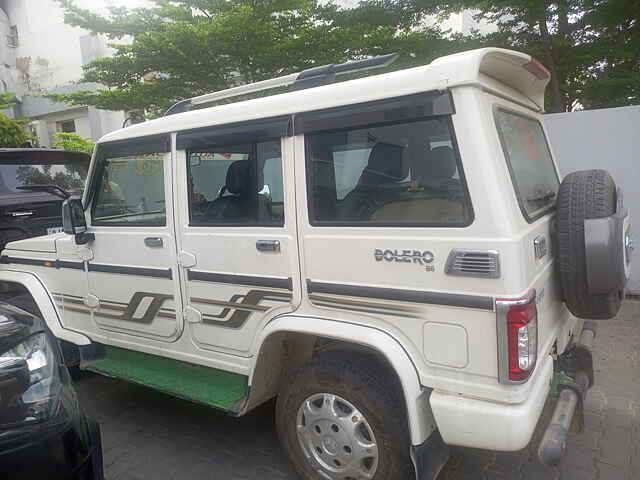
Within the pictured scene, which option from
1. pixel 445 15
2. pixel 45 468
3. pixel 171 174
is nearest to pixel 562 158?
pixel 445 15

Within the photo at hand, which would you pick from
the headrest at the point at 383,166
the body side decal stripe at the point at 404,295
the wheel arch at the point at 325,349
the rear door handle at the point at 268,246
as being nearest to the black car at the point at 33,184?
the rear door handle at the point at 268,246

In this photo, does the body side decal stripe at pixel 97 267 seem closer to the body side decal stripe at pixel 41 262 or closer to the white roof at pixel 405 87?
the body side decal stripe at pixel 41 262

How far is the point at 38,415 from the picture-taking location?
1.99 metres

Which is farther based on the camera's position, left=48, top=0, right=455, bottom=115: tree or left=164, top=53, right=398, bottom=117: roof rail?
left=48, top=0, right=455, bottom=115: tree

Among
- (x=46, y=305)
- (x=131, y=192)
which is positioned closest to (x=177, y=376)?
(x=131, y=192)

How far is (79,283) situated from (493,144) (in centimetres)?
Answer: 311

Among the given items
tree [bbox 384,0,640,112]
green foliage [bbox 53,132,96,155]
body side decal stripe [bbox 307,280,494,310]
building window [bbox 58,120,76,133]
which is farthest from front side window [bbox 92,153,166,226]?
building window [bbox 58,120,76,133]

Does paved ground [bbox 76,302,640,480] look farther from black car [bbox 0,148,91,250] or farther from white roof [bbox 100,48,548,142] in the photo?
white roof [bbox 100,48,548,142]

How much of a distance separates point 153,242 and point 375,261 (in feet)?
5.18

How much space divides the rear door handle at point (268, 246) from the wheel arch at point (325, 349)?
0.37 metres

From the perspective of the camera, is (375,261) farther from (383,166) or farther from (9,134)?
(9,134)

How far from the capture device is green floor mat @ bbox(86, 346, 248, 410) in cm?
290

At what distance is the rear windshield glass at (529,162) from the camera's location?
2.31 m

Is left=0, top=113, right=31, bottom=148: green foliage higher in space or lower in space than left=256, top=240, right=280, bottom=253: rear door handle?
higher
